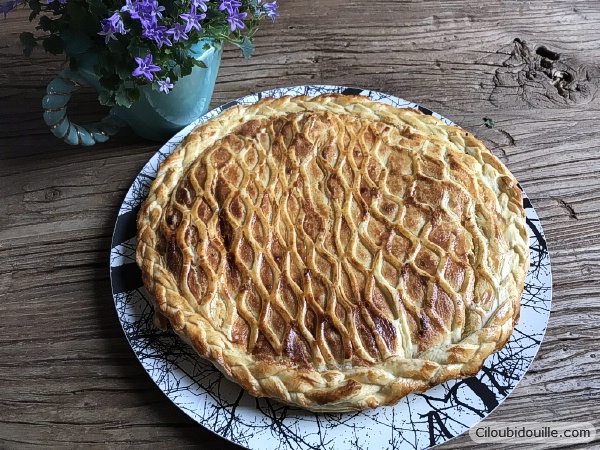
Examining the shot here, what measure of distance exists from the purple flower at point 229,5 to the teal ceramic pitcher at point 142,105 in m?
0.16

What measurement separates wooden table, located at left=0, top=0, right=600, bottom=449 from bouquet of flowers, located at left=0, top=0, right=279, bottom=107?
0.38 m

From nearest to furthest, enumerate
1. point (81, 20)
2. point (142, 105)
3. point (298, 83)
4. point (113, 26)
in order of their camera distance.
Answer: point (113, 26) → point (81, 20) → point (142, 105) → point (298, 83)

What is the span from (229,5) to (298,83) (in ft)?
1.83

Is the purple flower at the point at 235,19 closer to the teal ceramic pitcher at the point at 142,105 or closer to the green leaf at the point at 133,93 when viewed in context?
the teal ceramic pitcher at the point at 142,105

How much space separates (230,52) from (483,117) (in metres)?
0.82

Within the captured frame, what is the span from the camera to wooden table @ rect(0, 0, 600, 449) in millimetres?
1189

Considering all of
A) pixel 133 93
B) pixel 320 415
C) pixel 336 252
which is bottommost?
pixel 320 415

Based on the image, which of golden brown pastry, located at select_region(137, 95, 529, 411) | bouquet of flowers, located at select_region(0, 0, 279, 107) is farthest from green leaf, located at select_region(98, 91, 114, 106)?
golden brown pastry, located at select_region(137, 95, 529, 411)

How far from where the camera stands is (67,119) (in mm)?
1420

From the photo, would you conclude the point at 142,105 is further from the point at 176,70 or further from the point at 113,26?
the point at 113,26

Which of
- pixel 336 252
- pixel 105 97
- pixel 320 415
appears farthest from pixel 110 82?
pixel 320 415

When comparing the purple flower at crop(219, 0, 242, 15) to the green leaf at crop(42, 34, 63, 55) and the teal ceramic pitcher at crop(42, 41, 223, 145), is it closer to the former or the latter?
the teal ceramic pitcher at crop(42, 41, 223, 145)

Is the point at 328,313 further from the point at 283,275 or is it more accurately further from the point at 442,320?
the point at 442,320

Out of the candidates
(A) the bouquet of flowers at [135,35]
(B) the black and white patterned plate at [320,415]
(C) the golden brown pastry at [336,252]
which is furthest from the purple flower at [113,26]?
(B) the black and white patterned plate at [320,415]
